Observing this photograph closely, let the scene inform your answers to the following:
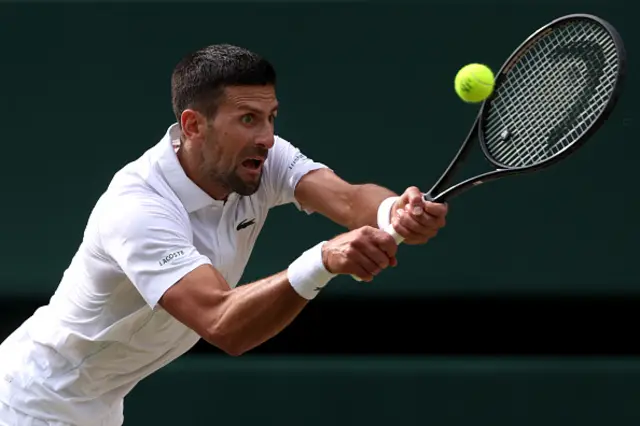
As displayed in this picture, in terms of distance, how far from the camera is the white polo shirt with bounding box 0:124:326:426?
9.97 ft

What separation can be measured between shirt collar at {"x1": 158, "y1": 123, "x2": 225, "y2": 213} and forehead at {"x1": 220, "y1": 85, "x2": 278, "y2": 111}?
0.56 feet

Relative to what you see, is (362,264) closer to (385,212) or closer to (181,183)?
(385,212)

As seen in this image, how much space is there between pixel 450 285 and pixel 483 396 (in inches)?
14.3

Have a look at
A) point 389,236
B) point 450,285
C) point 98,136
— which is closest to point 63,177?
point 98,136

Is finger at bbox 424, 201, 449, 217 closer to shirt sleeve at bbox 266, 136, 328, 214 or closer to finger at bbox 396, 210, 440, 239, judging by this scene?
finger at bbox 396, 210, 440, 239

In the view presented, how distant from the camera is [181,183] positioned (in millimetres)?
3084

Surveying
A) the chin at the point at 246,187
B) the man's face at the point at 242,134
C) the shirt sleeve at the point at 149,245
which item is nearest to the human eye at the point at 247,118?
the man's face at the point at 242,134

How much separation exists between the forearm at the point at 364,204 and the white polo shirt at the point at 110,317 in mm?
220

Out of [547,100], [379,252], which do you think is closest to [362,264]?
[379,252]

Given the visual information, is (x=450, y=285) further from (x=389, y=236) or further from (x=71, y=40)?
(x=389, y=236)

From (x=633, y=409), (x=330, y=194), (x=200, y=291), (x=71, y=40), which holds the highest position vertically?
(x=71, y=40)

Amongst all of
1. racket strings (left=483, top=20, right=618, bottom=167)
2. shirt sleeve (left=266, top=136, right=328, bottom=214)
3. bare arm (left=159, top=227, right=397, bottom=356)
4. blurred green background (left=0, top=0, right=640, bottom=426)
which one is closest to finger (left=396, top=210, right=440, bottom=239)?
bare arm (left=159, top=227, right=397, bottom=356)

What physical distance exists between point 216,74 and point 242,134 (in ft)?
0.47

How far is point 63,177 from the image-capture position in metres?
4.48
